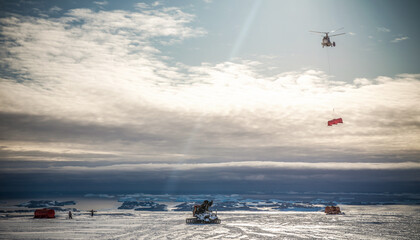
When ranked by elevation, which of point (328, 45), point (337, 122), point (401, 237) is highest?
point (328, 45)

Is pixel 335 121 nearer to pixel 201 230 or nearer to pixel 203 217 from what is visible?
pixel 201 230

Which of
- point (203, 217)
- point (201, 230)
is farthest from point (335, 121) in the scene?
point (203, 217)

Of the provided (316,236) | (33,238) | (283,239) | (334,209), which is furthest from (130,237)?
(334,209)

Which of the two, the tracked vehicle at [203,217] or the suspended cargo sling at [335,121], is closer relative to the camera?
the suspended cargo sling at [335,121]

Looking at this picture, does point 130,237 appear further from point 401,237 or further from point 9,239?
point 401,237

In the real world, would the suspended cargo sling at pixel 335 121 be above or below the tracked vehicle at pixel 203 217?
above

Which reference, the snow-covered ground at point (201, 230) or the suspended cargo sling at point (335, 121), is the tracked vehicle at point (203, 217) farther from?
the suspended cargo sling at point (335, 121)

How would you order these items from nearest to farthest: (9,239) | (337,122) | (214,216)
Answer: (9,239), (337,122), (214,216)

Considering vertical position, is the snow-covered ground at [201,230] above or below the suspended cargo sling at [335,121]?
below

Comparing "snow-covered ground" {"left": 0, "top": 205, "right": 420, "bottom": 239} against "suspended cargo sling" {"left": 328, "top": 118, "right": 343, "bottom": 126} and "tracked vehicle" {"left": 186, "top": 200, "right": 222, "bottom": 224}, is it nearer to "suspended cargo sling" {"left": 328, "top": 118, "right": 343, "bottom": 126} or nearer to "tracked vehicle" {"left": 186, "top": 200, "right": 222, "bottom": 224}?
"tracked vehicle" {"left": 186, "top": 200, "right": 222, "bottom": 224}

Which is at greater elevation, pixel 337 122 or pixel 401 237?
pixel 337 122

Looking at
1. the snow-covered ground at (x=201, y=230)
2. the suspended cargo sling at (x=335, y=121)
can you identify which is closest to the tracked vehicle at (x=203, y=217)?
the snow-covered ground at (x=201, y=230)
